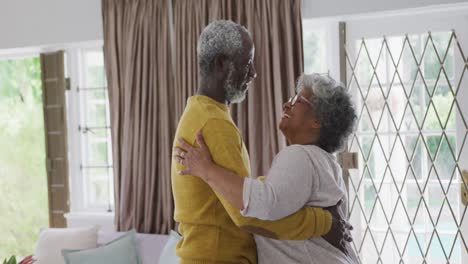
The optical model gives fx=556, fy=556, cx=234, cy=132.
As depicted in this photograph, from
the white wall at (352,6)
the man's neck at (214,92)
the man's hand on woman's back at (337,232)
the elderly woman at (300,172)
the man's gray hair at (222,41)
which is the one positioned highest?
the white wall at (352,6)

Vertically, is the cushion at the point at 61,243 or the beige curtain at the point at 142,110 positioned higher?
the beige curtain at the point at 142,110

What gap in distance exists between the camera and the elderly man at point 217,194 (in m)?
1.50

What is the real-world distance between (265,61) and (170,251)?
1.32m

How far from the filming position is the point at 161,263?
349 cm

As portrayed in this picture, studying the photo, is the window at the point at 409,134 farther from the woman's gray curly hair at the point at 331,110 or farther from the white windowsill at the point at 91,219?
the woman's gray curly hair at the point at 331,110

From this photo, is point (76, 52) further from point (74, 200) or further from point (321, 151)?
point (321, 151)

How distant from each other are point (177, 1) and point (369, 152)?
5.30ft

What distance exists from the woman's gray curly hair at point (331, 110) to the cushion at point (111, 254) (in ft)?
7.53

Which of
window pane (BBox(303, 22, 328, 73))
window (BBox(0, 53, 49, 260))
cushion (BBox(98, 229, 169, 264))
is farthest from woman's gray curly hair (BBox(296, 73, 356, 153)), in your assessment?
window (BBox(0, 53, 49, 260))

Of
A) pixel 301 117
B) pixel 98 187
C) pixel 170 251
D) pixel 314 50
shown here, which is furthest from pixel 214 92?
pixel 98 187

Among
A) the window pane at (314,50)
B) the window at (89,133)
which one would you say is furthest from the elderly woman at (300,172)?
the window at (89,133)

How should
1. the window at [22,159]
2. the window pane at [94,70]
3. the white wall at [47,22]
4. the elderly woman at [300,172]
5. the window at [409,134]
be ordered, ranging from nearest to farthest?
the elderly woman at [300,172]
the window at [409,134]
the white wall at [47,22]
the window pane at [94,70]
the window at [22,159]

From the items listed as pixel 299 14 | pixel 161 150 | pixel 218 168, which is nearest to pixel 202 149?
pixel 218 168

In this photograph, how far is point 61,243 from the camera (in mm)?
3799
